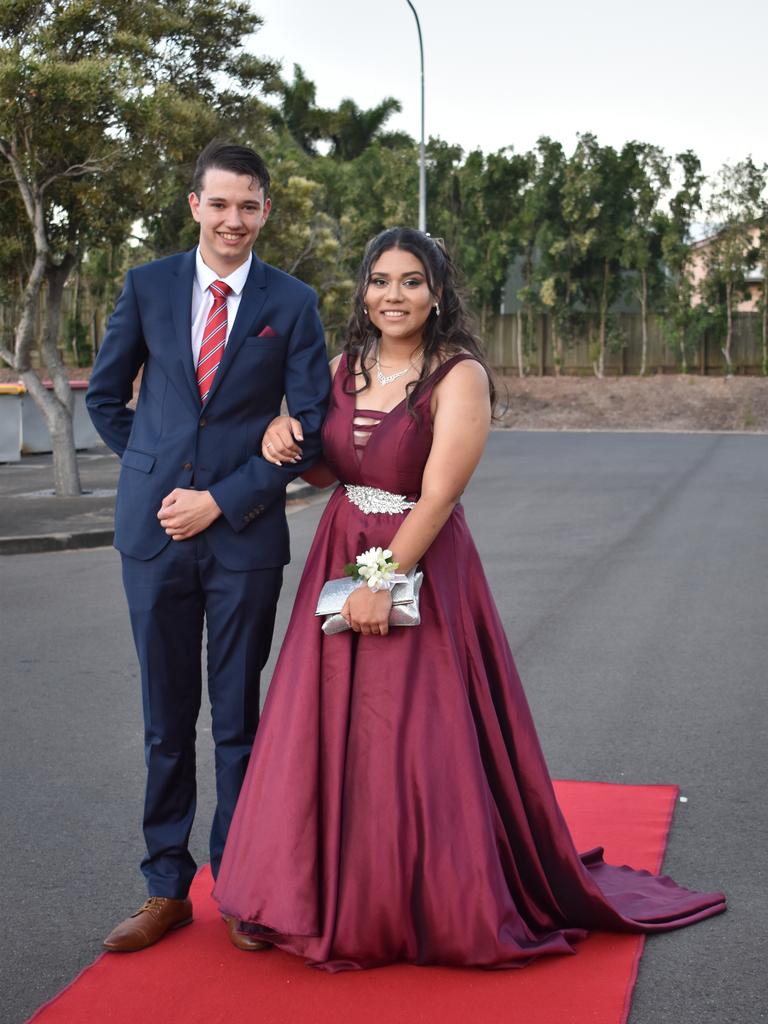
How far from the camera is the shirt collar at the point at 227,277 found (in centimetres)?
384

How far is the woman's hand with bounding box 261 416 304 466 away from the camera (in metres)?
3.72

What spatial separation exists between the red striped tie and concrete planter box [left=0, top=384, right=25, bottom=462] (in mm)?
17938

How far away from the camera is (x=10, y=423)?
21219 mm

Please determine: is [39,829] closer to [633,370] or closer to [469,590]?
[469,590]

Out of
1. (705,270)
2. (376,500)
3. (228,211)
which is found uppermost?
(705,270)

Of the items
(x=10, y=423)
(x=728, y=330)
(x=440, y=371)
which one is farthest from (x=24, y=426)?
(x=728, y=330)

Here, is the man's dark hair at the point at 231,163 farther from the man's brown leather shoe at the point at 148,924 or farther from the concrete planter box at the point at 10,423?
the concrete planter box at the point at 10,423

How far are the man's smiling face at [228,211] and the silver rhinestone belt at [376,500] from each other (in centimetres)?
75

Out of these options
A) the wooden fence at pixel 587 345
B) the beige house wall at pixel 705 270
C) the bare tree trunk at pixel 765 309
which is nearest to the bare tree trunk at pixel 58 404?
the wooden fence at pixel 587 345

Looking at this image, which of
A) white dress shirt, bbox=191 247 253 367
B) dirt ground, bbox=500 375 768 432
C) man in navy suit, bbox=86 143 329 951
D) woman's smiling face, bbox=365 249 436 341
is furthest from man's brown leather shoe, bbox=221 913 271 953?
dirt ground, bbox=500 375 768 432

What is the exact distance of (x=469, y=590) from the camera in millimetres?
3869

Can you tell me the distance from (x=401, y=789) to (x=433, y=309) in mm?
1364

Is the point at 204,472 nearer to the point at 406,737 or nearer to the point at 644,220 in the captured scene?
the point at 406,737

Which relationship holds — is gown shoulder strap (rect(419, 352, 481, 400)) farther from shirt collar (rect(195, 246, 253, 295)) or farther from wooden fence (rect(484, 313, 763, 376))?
wooden fence (rect(484, 313, 763, 376))
